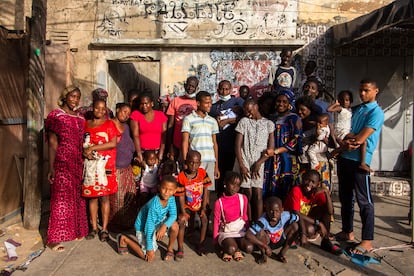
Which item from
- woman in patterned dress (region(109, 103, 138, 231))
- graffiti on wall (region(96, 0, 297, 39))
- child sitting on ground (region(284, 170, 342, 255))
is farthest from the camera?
graffiti on wall (region(96, 0, 297, 39))

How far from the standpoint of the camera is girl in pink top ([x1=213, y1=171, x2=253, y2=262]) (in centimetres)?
386

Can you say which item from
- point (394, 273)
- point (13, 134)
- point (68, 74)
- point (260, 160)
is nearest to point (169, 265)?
point (260, 160)

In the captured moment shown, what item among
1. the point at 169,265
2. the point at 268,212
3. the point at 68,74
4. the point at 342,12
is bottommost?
the point at 169,265

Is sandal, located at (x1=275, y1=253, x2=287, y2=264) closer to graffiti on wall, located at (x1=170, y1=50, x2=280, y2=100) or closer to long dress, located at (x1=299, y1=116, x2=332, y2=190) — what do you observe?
long dress, located at (x1=299, y1=116, x2=332, y2=190)

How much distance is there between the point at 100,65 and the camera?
752cm

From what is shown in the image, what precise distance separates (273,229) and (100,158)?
81.0 inches

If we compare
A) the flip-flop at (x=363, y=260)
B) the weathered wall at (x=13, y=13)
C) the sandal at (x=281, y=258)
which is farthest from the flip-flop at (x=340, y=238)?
the weathered wall at (x=13, y=13)

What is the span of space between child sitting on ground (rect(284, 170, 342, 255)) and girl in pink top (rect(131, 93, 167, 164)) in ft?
5.72

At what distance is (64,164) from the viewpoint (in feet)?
13.6

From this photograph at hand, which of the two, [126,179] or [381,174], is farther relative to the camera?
[381,174]

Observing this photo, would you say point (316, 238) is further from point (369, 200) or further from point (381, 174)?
point (381, 174)

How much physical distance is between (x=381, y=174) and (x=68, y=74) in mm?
6609

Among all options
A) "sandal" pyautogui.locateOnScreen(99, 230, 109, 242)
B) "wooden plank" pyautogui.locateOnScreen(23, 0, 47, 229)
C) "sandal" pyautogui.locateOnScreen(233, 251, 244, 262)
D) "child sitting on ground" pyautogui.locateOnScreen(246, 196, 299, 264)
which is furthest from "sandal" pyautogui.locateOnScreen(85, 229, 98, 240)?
"child sitting on ground" pyautogui.locateOnScreen(246, 196, 299, 264)

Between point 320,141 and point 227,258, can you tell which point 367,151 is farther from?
point 227,258
